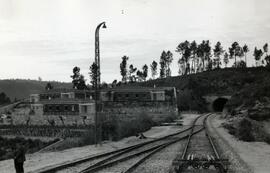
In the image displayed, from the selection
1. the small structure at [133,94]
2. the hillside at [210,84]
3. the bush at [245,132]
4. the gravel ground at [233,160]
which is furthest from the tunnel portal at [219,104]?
the gravel ground at [233,160]

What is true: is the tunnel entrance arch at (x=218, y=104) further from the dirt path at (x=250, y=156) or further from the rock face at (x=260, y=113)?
the dirt path at (x=250, y=156)

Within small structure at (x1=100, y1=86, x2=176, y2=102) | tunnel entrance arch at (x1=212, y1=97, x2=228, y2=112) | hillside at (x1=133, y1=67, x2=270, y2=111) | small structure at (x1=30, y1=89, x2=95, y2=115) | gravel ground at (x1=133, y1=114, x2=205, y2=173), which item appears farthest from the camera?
tunnel entrance arch at (x1=212, y1=97, x2=228, y2=112)

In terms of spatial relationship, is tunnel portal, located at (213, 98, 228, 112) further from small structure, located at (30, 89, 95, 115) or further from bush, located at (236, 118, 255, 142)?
bush, located at (236, 118, 255, 142)

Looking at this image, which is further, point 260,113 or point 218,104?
point 218,104

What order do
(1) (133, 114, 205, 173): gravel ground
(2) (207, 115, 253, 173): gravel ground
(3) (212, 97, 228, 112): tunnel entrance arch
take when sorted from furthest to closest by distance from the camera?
(3) (212, 97, 228, 112): tunnel entrance arch < (1) (133, 114, 205, 173): gravel ground < (2) (207, 115, 253, 173): gravel ground

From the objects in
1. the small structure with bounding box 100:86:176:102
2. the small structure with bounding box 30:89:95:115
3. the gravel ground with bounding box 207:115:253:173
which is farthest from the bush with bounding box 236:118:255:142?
the small structure with bounding box 100:86:176:102

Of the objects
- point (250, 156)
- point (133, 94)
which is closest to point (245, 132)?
point (250, 156)

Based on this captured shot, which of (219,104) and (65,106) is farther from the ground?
(65,106)

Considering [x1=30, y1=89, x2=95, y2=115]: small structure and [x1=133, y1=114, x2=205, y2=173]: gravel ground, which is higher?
[x1=30, y1=89, x2=95, y2=115]: small structure

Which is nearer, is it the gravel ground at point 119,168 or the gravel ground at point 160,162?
the gravel ground at point 119,168

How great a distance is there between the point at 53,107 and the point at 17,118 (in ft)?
24.2

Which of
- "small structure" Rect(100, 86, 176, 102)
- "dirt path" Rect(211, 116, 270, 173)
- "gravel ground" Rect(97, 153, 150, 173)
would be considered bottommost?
"dirt path" Rect(211, 116, 270, 173)

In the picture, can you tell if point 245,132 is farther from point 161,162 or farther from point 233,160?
point 161,162

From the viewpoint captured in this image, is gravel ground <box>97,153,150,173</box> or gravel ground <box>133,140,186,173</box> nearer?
gravel ground <box>97,153,150,173</box>
